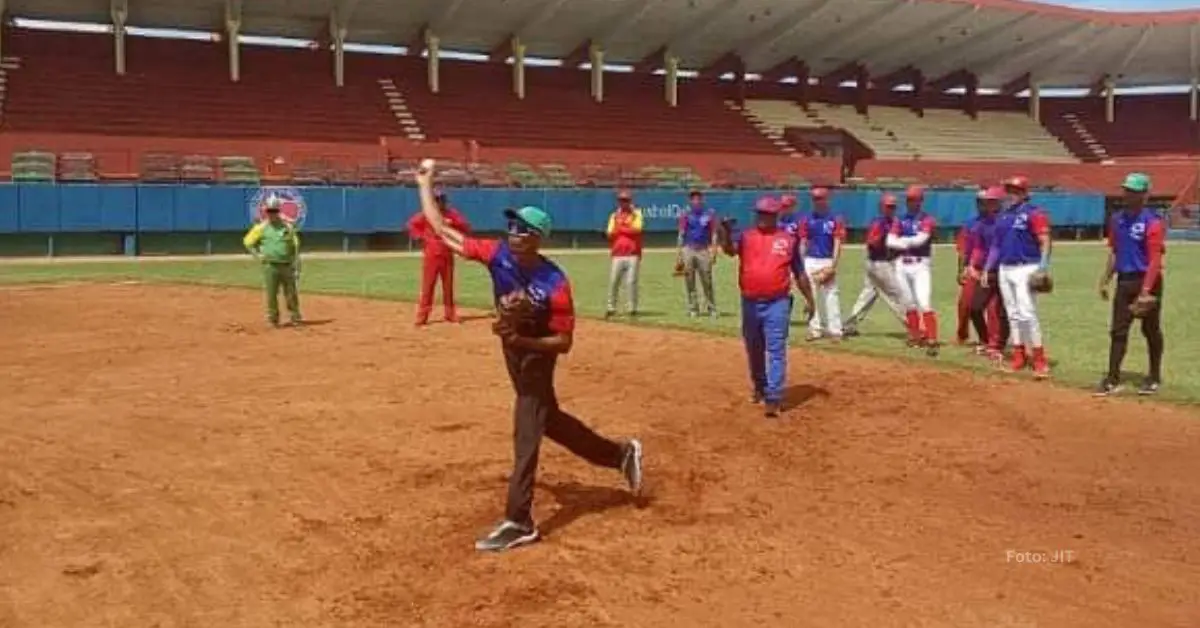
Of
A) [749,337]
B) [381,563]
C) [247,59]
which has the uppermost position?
[247,59]

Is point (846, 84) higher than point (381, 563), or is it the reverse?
point (846, 84)

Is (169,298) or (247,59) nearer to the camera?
(169,298)

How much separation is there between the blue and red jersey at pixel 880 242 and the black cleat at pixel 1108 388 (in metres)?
3.79

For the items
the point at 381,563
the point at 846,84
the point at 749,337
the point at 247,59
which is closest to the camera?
the point at 381,563

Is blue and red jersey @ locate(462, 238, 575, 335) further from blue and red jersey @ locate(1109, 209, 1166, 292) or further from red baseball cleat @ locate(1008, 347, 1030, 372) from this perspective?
red baseball cleat @ locate(1008, 347, 1030, 372)

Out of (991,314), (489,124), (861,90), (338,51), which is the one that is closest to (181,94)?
(338,51)

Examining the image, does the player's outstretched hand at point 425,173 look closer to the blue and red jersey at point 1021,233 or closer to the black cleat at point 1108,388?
the black cleat at point 1108,388

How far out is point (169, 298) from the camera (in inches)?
763

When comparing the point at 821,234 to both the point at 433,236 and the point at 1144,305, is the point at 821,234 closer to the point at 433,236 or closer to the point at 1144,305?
the point at 1144,305

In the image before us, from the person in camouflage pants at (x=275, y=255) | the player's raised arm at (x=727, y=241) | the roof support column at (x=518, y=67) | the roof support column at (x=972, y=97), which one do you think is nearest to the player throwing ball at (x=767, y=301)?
the player's raised arm at (x=727, y=241)

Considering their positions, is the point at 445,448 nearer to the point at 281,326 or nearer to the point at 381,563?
the point at 381,563

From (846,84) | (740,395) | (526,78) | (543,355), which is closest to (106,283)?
(740,395)

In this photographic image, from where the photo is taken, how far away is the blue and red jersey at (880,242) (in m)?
14.0

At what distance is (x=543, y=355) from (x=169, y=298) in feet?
48.9
